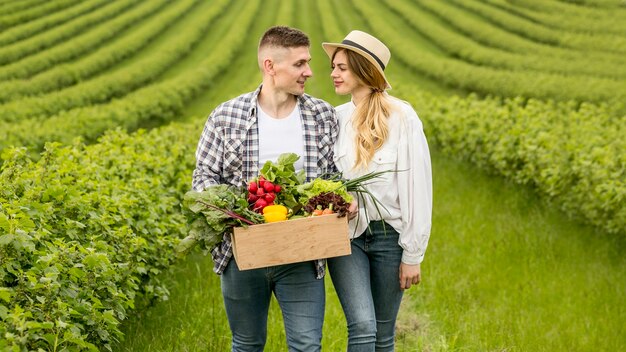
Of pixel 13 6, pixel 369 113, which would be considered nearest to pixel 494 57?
pixel 13 6

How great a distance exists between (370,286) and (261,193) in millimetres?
758

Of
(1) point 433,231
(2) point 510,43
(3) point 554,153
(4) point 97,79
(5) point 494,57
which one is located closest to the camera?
(1) point 433,231

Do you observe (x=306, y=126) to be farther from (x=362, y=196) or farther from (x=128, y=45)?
(x=128, y=45)

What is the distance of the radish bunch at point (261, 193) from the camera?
11.9 feet

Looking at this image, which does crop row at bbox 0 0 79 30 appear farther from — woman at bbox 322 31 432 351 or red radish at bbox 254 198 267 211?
red radish at bbox 254 198 267 211

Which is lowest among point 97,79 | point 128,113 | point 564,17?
point 128,113

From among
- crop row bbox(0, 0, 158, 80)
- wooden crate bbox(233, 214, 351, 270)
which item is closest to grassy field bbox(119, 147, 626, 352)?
wooden crate bbox(233, 214, 351, 270)

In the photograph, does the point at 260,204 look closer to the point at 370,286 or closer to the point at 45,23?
the point at 370,286

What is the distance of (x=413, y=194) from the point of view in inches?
153

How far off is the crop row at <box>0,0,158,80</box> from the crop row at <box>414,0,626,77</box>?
1469cm

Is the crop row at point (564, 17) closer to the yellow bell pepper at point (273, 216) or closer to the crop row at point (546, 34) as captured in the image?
the crop row at point (546, 34)

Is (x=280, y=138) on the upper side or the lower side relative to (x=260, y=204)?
upper

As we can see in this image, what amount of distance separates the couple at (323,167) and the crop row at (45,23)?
28168mm

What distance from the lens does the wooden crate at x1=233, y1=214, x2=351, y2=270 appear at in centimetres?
355
